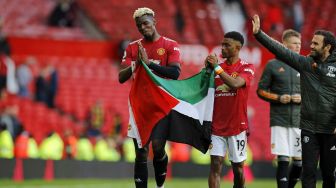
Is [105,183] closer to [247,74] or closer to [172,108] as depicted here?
[172,108]

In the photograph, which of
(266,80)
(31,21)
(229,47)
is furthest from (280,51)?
(31,21)

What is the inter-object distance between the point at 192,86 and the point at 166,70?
0.59 metres

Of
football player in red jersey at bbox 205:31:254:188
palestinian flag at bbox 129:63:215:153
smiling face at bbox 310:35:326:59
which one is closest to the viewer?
smiling face at bbox 310:35:326:59

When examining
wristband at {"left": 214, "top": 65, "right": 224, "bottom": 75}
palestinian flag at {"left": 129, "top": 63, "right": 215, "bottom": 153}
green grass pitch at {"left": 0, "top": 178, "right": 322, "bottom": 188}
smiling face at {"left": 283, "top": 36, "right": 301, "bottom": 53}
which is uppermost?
smiling face at {"left": 283, "top": 36, "right": 301, "bottom": 53}

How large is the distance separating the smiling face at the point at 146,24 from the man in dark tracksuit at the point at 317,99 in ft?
5.41

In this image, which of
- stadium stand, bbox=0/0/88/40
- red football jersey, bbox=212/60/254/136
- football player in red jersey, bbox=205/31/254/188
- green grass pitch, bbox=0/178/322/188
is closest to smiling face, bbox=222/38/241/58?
football player in red jersey, bbox=205/31/254/188

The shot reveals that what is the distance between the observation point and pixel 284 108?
583 inches

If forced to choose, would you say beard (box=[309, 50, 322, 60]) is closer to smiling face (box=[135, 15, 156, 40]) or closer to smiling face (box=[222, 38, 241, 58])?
smiling face (box=[222, 38, 241, 58])

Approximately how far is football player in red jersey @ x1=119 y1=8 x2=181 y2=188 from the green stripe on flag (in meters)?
0.15

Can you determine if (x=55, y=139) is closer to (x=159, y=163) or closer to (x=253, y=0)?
(x=159, y=163)

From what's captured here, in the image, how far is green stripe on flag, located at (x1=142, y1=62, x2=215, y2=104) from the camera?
42.1 feet

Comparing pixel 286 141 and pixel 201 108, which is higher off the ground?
pixel 201 108

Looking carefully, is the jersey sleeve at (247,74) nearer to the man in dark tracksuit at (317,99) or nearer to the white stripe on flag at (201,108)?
the white stripe on flag at (201,108)

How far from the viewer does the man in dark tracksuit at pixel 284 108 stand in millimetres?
14797
